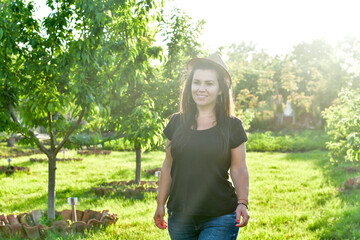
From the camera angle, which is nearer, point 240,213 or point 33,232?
point 240,213

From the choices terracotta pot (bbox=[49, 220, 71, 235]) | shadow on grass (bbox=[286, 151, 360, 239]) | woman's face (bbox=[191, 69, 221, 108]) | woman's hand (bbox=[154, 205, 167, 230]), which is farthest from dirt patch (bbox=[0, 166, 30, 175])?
woman's face (bbox=[191, 69, 221, 108])

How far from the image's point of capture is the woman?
248 cm

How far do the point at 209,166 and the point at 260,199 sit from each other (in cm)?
618

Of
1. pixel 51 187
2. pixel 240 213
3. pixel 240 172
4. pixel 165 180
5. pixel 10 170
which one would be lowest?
pixel 10 170

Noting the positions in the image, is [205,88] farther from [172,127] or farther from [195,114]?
[172,127]

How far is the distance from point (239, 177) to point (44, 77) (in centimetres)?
374

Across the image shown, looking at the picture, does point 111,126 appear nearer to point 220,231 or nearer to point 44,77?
point 44,77

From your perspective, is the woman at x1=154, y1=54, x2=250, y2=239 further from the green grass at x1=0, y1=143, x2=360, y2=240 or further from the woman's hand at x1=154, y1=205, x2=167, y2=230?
the green grass at x1=0, y1=143, x2=360, y2=240

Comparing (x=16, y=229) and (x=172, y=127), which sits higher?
(x=172, y=127)

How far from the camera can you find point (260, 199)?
8.31 meters

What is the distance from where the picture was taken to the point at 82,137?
20.1 ft

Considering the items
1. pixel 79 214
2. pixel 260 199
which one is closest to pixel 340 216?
pixel 260 199

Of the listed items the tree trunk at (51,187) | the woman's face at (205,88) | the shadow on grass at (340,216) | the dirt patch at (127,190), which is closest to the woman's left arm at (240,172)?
the woman's face at (205,88)

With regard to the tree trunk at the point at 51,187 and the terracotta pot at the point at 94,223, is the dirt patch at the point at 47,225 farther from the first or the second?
the tree trunk at the point at 51,187
